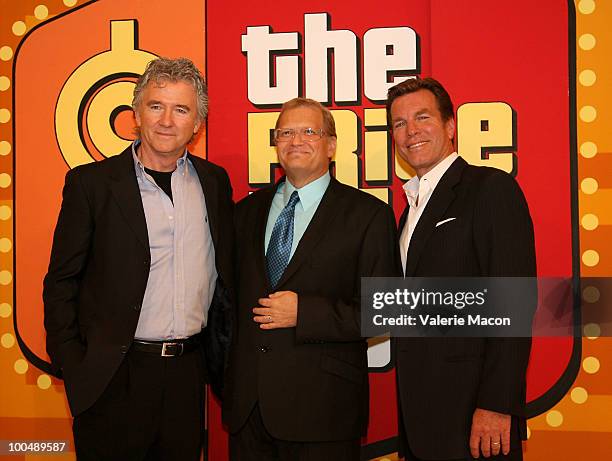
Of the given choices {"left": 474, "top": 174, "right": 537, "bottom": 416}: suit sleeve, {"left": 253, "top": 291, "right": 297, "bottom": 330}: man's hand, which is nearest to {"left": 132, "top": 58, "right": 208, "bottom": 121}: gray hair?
{"left": 253, "top": 291, "right": 297, "bottom": 330}: man's hand

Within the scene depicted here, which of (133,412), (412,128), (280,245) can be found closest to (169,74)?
(280,245)

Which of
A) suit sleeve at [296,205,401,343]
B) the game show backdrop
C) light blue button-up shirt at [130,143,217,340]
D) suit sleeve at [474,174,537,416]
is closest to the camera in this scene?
suit sleeve at [474,174,537,416]

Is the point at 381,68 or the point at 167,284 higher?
the point at 381,68

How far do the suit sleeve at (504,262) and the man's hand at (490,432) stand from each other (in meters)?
0.04

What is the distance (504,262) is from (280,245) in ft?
2.63

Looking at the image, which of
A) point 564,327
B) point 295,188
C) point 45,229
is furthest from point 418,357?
point 45,229

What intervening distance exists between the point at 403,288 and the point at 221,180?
2.98 ft

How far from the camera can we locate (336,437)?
2127 millimetres

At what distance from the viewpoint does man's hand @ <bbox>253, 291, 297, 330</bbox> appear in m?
2.11

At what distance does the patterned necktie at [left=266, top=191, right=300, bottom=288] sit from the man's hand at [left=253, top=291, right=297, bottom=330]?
3.5 inches

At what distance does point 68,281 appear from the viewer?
7.22 ft

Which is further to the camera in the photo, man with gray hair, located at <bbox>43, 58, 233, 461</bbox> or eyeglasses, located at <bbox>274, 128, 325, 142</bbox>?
eyeglasses, located at <bbox>274, 128, 325, 142</bbox>

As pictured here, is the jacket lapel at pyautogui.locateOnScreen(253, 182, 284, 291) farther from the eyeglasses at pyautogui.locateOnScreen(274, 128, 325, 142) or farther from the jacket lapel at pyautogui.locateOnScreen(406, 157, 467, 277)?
the jacket lapel at pyautogui.locateOnScreen(406, 157, 467, 277)

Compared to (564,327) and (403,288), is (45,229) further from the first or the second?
(564,327)
